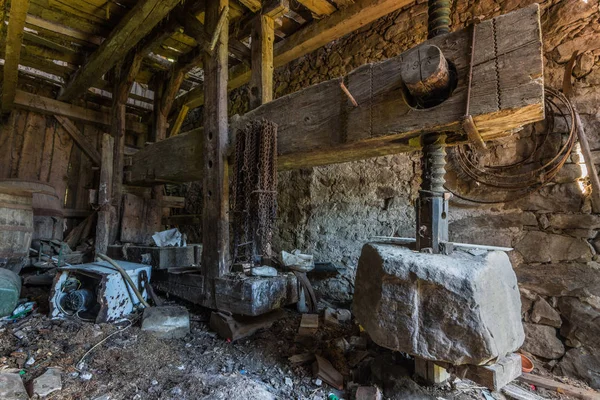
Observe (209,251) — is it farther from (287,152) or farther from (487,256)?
(487,256)

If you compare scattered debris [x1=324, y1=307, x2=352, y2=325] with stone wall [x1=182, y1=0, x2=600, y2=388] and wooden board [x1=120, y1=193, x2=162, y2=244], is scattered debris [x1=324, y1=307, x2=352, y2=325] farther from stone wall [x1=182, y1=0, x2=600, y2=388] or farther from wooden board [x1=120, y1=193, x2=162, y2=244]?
wooden board [x1=120, y1=193, x2=162, y2=244]

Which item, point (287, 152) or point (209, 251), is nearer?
point (287, 152)

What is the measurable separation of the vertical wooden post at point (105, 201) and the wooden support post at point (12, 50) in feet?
3.72

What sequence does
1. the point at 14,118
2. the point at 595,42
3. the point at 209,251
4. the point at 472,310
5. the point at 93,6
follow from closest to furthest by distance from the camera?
1. the point at 472,310
2. the point at 595,42
3. the point at 209,251
4. the point at 93,6
5. the point at 14,118

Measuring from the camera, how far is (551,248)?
2.40m

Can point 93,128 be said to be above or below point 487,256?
above

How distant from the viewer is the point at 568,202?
235 centimetres

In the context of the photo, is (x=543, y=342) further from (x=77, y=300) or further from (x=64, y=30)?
(x=64, y=30)

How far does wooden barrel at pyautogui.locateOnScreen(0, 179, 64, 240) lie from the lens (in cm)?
413

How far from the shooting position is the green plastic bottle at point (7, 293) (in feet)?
8.62

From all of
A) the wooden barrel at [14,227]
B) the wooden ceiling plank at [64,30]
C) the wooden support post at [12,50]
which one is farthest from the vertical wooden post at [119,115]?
the wooden support post at [12,50]

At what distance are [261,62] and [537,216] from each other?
9.05ft

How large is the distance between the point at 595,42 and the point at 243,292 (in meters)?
3.34

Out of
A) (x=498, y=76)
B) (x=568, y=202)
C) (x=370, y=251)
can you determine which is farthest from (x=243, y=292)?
(x=568, y=202)
